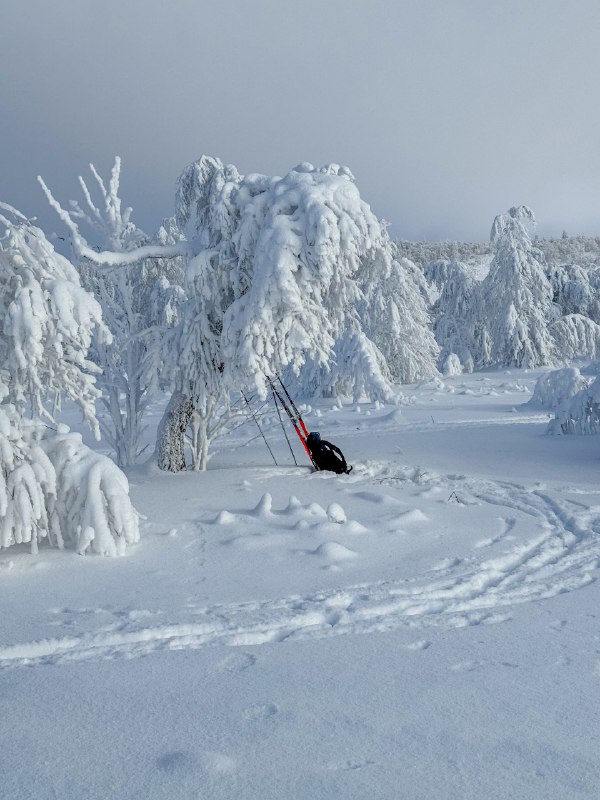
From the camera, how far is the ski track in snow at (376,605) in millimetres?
3109

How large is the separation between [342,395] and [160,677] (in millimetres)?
19228

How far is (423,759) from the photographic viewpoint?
6.70 feet

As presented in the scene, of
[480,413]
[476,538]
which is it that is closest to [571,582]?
[476,538]

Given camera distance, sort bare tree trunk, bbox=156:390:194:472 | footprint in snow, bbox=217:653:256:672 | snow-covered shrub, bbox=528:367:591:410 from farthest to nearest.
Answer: snow-covered shrub, bbox=528:367:591:410 < bare tree trunk, bbox=156:390:194:472 < footprint in snow, bbox=217:653:256:672

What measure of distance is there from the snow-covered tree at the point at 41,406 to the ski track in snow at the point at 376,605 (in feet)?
4.19

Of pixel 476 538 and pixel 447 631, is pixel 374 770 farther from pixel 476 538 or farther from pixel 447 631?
pixel 476 538

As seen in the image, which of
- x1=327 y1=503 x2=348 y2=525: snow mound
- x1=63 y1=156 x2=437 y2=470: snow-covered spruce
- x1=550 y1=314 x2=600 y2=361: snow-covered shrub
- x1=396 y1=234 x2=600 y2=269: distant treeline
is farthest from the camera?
x1=396 y1=234 x2=600 y2=269: distant treeline

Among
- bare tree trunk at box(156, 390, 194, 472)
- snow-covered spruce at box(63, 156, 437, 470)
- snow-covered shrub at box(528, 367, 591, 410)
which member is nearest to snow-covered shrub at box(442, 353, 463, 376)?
snow-covered shrub at box(528, 367, 591, 410)

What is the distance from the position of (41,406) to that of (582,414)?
9.29m

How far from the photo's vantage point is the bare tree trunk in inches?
354

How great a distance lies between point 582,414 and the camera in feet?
34.9

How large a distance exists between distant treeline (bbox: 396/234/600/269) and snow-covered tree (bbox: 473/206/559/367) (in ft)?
179

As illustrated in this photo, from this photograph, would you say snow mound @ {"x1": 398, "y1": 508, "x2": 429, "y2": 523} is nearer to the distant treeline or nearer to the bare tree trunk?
the bare tree trunk

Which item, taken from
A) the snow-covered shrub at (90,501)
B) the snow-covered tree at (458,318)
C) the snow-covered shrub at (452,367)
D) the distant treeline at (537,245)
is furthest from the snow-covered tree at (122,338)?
the distant treeline at (537,245)
